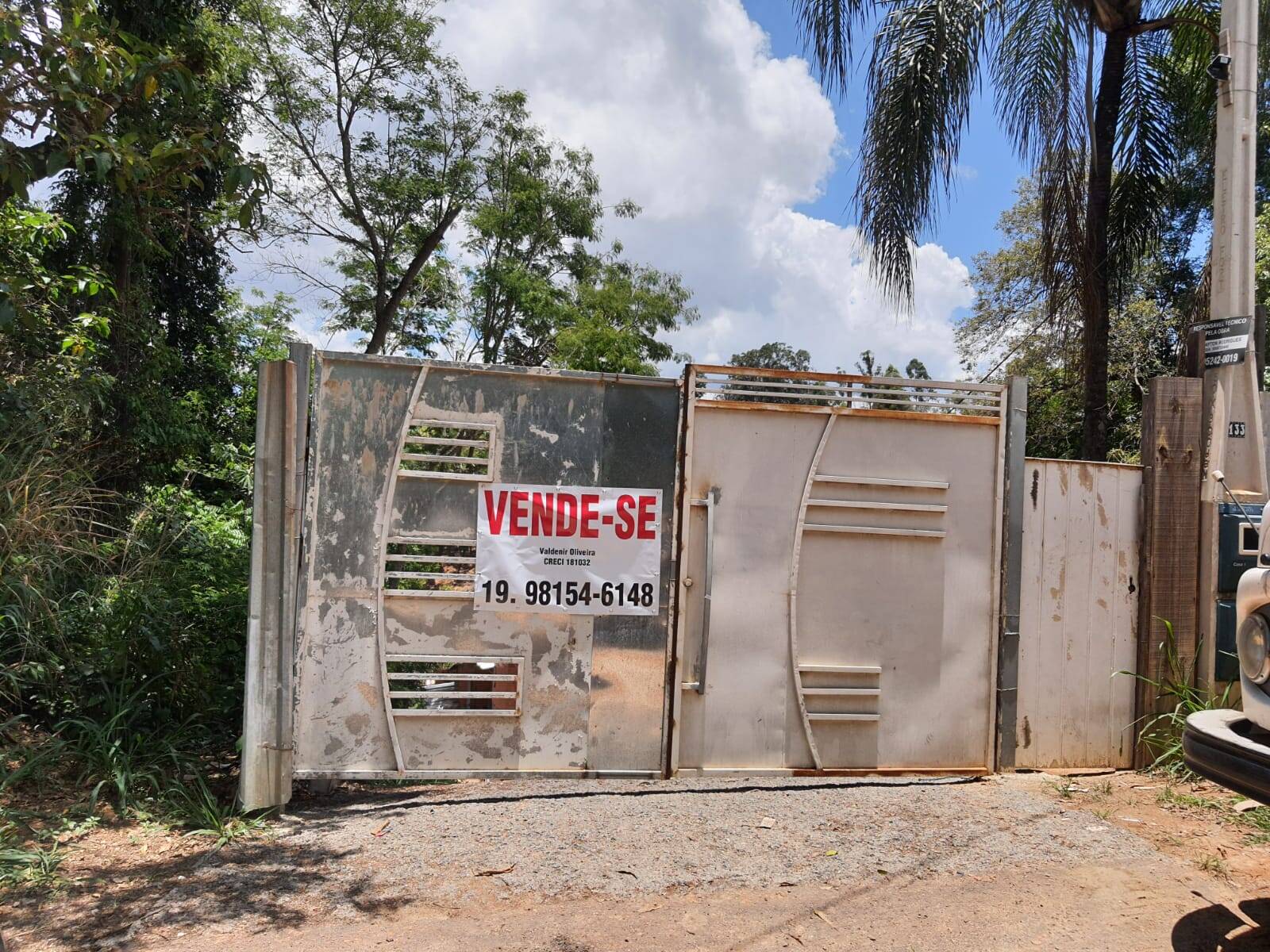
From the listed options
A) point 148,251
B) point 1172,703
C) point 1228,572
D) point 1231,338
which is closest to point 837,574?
point 1172,703

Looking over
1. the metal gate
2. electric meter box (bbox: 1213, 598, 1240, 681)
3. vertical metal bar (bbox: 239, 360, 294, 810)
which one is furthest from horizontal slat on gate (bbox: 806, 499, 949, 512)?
vertical metal bar (bbox: 239, 360, 294, 810)

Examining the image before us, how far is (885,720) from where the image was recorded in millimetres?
5023

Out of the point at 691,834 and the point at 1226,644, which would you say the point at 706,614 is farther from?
the point at 1226,644

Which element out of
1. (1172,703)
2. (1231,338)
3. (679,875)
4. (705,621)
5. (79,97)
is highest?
(79,97)

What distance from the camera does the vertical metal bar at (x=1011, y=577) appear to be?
5148mm

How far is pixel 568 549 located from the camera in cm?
479

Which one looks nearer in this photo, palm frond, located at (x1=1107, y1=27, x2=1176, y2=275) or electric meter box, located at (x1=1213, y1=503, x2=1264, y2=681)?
electric meter box, located at (x1=1213, y1=503, x2=1264, y2=681)

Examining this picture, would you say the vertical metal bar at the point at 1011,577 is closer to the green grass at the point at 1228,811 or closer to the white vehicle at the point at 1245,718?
the green grass at the point at 1228,811

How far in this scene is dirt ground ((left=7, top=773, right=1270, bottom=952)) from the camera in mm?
3430

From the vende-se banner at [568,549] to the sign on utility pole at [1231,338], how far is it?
139 inches

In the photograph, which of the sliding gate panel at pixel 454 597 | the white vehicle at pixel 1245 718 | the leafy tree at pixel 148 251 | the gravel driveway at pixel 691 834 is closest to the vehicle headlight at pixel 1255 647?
the white vehicle at pixel 1245 718

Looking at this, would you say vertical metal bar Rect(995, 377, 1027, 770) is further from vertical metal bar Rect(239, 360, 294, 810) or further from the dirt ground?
vertical metal bar Rect(239, 360, 294, 810)

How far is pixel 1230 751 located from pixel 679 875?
2252 mm

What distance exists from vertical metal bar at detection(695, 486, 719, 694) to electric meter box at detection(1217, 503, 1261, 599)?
3270 millimetres
